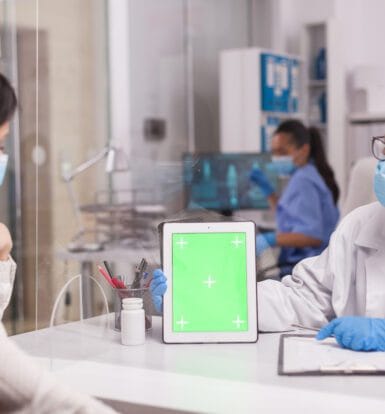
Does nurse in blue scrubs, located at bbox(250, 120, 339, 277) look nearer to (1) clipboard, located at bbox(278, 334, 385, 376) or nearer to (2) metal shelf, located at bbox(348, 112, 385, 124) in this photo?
(2) metal shelf, located at bbox(348, 112, 385, 124)

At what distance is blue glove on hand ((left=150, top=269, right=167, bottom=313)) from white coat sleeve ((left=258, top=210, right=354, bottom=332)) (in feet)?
0.75

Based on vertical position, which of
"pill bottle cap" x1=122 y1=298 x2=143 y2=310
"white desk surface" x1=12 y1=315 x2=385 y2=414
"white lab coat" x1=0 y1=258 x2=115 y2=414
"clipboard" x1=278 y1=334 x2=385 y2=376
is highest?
"white lab coat" x1=0 y1=258 x2=115 y2=414

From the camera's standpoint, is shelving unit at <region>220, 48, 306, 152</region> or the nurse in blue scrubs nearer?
the nurse in blue scrubs

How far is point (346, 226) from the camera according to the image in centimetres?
188

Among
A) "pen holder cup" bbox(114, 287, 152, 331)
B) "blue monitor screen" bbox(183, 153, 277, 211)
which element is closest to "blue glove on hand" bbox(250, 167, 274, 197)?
"blue monitor screen" bbox(183, 153, 277, 211)

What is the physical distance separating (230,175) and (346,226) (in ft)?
8.53

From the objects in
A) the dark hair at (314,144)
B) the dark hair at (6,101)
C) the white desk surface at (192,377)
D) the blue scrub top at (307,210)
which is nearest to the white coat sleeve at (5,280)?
the white desk surface at (192,377)

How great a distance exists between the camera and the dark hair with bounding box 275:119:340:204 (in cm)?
392

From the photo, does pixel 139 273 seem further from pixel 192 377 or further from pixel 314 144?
pixel 314 144

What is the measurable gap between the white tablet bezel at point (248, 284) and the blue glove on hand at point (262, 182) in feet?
9.64

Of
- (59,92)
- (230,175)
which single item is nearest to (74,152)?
(59,92)

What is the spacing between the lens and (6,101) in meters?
1.41

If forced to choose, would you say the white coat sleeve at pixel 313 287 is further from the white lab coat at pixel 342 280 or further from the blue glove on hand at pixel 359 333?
the blue glove on hand at pixel 359 333

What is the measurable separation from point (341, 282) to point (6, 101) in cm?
86
